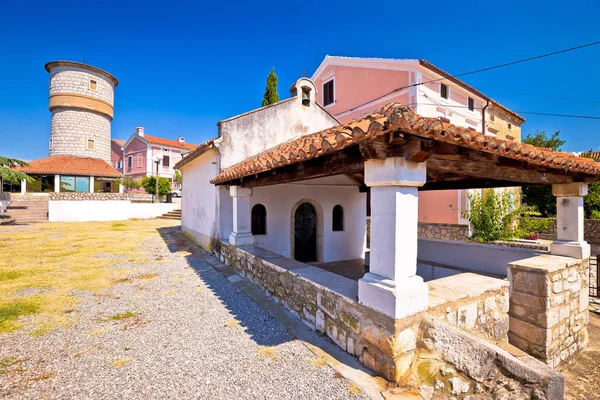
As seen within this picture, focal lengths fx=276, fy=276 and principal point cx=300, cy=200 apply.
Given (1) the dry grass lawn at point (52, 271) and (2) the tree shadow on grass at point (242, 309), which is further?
(1) the dry grass lawn at point (52, 271)

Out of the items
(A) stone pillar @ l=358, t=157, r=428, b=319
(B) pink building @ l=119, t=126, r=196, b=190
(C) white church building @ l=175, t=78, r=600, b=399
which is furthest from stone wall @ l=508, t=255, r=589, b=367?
(B) pink building @ l=119, t=126, r=196, b=190

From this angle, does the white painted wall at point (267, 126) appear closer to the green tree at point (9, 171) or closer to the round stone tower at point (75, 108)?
the green tree at point (9, 171)

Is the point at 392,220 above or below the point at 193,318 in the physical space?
above

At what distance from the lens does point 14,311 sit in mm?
4816

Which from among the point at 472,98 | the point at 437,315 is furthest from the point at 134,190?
the point at 437,315

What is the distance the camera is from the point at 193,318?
15.4 feet

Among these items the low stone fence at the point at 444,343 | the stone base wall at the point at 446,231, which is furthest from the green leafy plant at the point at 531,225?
the low stone fence at the point at 444,343

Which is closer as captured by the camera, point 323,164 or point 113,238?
point 323,164

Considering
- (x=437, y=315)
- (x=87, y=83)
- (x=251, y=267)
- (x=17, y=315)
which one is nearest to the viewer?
(x=437, y=315)

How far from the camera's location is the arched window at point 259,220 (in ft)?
29.4

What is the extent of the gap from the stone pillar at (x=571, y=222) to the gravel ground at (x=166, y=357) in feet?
18.3

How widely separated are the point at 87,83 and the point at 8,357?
33.7 m

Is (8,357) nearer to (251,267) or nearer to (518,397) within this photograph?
→ (251,267)

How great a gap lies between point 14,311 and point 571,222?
1074 centimetres
